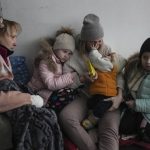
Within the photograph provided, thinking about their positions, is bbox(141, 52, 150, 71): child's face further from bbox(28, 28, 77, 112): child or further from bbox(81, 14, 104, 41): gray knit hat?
bbox(28, 28, 77, 112): child

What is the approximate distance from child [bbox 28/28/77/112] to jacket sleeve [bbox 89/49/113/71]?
14 centimetres

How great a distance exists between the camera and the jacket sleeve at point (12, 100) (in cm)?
154

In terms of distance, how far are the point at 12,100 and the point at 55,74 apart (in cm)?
38

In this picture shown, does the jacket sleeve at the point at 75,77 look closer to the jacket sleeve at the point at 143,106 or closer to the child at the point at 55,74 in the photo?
the child at the point at 55,74

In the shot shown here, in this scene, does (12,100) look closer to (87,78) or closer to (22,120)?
(22,120)

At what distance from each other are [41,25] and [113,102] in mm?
641

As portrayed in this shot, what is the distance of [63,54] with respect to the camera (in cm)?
189

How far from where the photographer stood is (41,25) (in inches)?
78.1

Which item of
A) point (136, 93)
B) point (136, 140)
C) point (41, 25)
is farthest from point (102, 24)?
point (136, 140)

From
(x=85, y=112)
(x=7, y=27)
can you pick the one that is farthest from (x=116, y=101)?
(x=7, y=27)

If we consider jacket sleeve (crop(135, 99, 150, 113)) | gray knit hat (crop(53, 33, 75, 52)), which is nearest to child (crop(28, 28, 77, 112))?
gray knit hat (crop(53, 33, 75, 52))

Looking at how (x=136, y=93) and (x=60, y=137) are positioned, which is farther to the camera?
(x=136, y=93)

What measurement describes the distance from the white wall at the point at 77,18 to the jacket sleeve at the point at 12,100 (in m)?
0.49

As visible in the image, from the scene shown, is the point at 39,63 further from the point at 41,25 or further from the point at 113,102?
the point at 113,102
